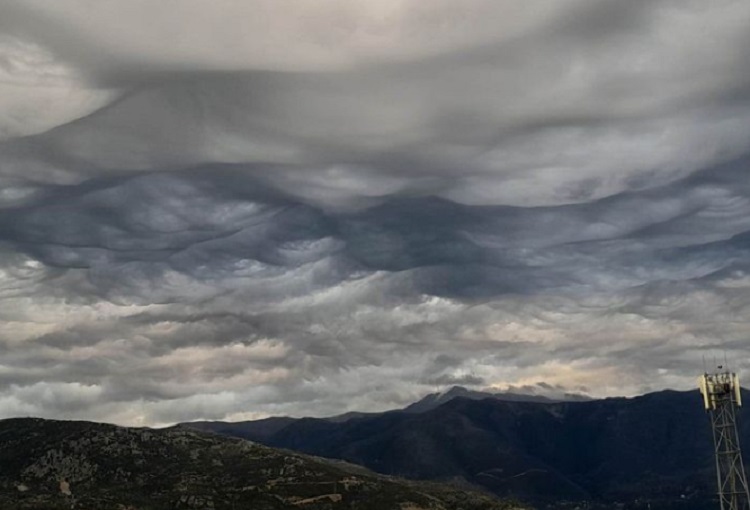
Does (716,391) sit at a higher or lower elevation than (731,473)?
higher
